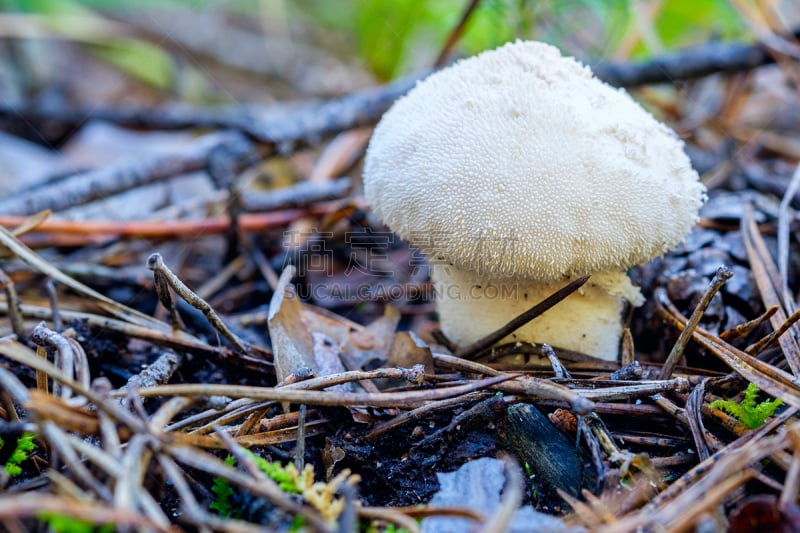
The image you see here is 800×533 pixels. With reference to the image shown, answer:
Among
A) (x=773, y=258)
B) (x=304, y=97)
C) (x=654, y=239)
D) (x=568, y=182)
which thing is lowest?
(x=304, y=97)

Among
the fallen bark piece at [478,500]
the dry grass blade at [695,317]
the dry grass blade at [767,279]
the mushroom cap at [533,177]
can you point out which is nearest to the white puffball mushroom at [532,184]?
the mushroom cap at [533,177]

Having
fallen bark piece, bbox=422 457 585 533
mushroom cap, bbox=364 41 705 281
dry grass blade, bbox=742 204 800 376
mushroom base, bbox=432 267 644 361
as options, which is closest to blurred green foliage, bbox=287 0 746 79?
dry grass blade, bbox=742 204 800 376

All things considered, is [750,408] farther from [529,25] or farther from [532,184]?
[529,25]

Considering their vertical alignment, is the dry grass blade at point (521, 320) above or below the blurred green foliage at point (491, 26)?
below

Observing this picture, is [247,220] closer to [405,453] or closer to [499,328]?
[499,328]

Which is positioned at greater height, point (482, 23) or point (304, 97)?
point (482, 23)

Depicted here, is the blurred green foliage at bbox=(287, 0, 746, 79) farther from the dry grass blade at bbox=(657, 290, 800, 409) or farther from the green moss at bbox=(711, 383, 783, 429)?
the green moss at bbox=(711, 383, 783, 429)

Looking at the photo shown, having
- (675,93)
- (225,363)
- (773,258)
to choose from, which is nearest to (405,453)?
(225,363)

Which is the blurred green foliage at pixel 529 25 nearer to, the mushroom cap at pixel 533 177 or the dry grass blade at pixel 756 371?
the mushroom cap at pixel 533 177
